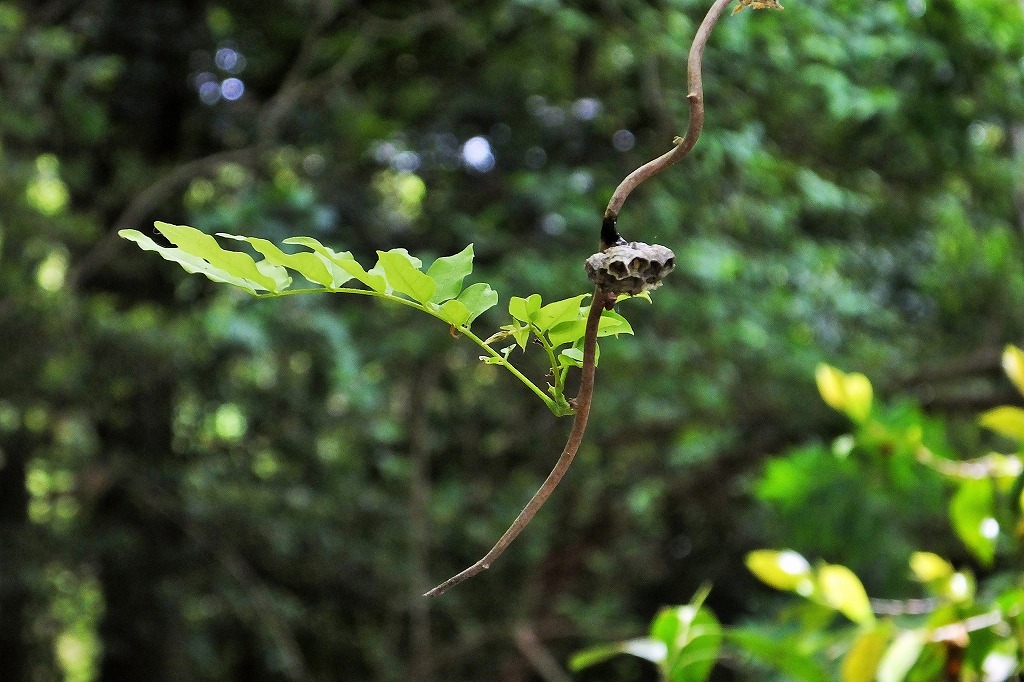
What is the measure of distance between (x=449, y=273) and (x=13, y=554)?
193cm

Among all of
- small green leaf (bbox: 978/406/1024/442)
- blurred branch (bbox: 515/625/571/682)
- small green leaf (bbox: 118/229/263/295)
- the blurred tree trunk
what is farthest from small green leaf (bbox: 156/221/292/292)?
the blurred tree trunk

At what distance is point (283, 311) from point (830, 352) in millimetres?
935

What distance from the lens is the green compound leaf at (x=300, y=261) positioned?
9.1 inches

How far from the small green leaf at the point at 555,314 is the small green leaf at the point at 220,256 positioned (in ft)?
0.22

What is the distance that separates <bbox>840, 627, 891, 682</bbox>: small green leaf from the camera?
0.57m

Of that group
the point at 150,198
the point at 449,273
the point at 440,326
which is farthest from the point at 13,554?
the point at 449,273

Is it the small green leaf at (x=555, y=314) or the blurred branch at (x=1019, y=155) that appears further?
the blurred branch at (x=1019, y=155)

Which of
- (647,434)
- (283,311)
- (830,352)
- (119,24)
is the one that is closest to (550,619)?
(647,434)

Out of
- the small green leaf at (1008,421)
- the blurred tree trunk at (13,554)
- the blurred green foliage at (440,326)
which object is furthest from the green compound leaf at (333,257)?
the blurred tree trunk at (13,554)

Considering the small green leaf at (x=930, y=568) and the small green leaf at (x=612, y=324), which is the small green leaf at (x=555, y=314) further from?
the small green leaf at (x=930, y=568)

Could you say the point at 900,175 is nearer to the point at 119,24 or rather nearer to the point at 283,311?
the point at 283,311

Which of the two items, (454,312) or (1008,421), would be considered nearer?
(454,312)

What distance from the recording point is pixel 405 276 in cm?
25

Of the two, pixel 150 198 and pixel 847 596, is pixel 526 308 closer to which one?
pixel 847 596
